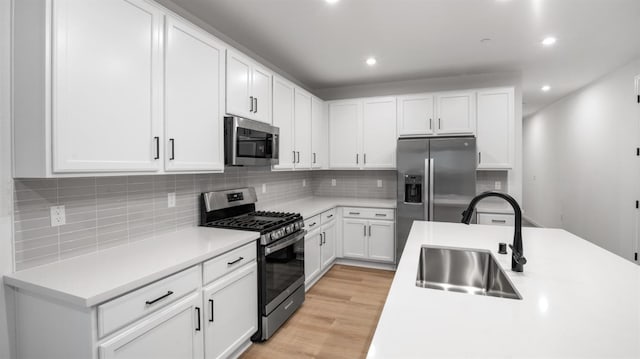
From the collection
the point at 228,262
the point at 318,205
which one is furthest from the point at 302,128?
the point at 228,262

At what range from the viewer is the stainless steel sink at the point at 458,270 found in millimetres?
1664

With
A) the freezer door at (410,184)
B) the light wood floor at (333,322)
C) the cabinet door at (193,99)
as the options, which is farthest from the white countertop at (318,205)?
the cabinet door at (193,99)

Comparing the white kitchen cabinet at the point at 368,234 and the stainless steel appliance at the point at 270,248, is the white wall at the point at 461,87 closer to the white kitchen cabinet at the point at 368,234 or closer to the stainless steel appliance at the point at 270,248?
the white kitchen cabinet at the point at 368,234

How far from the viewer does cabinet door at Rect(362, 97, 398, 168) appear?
4.32 meters

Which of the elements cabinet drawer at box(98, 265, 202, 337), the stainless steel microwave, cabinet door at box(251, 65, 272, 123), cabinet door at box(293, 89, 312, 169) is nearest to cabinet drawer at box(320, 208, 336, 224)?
cabinet door at box(293, 89, 312, 169)

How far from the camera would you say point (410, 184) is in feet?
13.0

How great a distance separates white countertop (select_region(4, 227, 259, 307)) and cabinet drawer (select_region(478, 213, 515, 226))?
294 cm

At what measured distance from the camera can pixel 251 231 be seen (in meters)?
2.36

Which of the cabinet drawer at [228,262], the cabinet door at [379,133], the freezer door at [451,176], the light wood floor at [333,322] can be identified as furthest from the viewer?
the cabinet door at [379,133]

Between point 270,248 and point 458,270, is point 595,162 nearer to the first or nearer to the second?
point 458,270

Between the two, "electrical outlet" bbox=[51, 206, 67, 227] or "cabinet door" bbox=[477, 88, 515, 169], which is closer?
"electrical outlet" bbox=[51, 206, 67, 227]

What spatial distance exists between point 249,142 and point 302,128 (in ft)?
4.33

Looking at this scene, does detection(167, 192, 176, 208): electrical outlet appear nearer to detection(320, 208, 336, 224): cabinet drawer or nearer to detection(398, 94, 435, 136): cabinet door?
detection(320, 208, 336, 224): cabinet drawer

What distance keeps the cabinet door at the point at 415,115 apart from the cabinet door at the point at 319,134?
43.6 inches
